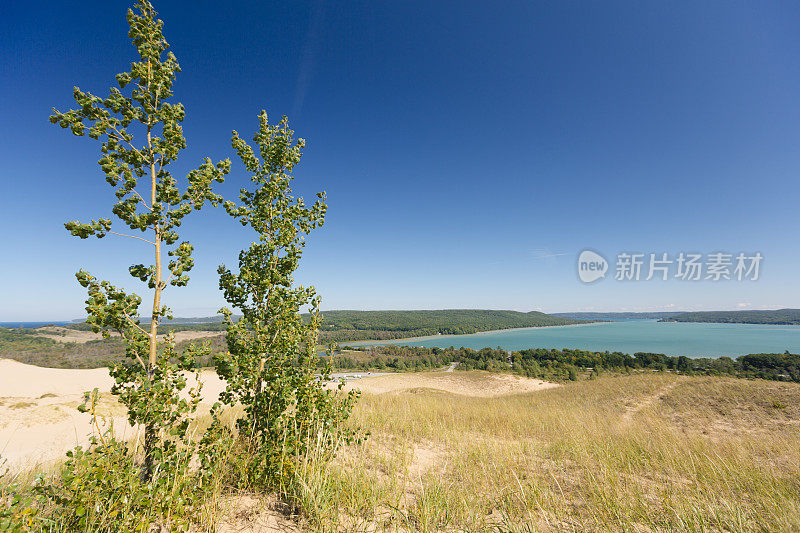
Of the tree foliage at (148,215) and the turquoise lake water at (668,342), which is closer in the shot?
the tree foliage at (148,215)

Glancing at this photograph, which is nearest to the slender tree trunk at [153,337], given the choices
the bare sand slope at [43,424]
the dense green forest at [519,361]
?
the bare sand slope at [43,424]

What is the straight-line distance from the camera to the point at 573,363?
151 ft

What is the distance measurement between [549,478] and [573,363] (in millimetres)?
49932

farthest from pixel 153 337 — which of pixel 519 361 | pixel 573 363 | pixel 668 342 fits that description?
pixel 668 342

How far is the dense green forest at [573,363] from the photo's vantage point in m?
29.6

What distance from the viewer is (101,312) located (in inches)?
101

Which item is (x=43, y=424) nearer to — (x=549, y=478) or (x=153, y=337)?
(x=153, y=337)

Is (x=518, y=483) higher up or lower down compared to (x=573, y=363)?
higher up

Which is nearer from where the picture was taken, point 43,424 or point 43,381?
point 43,424

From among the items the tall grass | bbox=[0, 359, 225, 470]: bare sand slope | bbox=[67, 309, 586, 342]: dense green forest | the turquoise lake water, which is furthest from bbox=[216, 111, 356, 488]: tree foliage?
bbox=[67, 309, 586, 342]: dense green forest

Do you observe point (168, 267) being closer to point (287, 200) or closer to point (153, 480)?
point (287, 200)

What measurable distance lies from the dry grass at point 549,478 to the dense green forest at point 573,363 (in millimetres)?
4387

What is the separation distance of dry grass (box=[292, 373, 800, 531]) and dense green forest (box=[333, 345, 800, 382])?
4387 millimetres

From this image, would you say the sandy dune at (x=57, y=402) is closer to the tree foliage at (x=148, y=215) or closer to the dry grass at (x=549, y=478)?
the tree foliage at (x=148, y=215)
